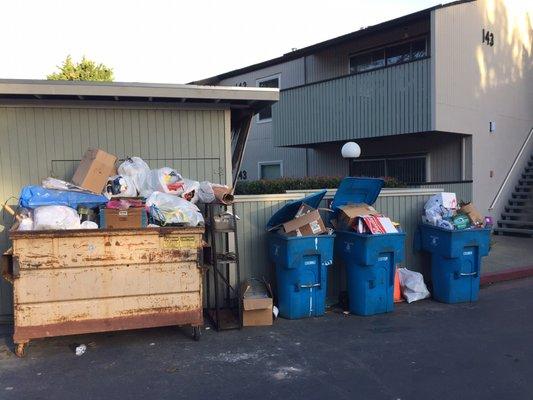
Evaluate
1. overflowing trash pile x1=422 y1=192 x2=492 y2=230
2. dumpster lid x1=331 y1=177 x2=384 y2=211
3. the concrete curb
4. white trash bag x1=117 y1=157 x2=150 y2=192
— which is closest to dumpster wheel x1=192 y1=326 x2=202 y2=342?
white trash bag x1=117 y1=157 x2=150 y2=192

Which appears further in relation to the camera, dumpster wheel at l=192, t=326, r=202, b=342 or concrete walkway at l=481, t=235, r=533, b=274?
concrete walkway at l=481, t=235, r=533, b=274

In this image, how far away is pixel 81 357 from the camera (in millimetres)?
5180

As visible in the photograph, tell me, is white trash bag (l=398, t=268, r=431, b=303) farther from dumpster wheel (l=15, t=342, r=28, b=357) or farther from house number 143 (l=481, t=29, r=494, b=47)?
house number 143 (l=481, t=29, r=494, b=47)

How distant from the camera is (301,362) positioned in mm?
4969

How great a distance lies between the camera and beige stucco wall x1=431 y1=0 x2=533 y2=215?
1195 cm

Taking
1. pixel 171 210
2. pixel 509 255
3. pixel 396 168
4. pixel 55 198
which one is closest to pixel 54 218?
pixel 55 198

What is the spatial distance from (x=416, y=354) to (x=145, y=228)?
3.09m

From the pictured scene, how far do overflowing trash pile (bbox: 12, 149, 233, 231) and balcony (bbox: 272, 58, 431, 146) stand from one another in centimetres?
732

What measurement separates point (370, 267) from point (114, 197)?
3297 millimetres

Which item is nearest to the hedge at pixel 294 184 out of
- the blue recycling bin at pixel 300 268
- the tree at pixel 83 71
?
the blue recycling bin at pixel 300 268

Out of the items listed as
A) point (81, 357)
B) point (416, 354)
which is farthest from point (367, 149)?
point (81, 357)

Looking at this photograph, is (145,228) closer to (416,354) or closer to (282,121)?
(416,354)

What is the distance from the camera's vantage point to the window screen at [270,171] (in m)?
18.2

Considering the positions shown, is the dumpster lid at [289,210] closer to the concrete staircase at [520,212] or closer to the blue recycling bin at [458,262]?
the blue recycling bin at [458,262]
